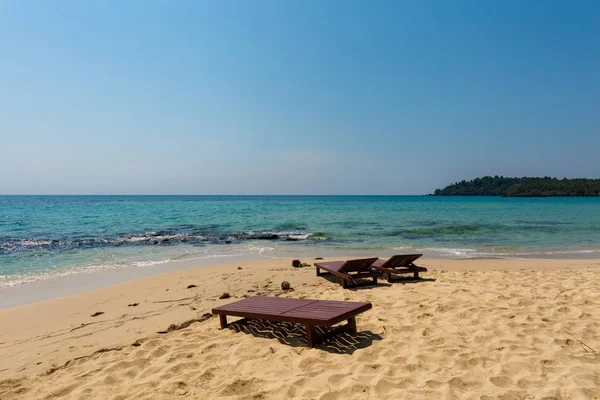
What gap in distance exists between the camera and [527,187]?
125938mm

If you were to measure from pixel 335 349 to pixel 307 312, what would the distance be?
718 mm

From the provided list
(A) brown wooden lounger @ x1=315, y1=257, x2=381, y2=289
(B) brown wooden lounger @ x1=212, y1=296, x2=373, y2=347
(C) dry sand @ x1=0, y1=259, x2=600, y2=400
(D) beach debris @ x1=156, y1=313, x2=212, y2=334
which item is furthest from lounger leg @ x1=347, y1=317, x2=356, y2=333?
(A) brown wooden lounger @ x1=315, y1=257, x2=381, y2=289

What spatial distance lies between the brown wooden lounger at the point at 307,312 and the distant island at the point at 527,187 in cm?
13889

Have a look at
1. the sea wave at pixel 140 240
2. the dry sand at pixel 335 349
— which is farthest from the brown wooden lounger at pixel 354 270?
the sea wave at pixel 140 240

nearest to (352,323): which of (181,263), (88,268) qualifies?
(181,263)

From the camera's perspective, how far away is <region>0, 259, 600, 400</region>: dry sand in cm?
388

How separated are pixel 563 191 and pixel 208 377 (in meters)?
142

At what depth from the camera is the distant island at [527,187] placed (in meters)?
114

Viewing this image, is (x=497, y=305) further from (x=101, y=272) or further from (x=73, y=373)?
(x=101, y=272)

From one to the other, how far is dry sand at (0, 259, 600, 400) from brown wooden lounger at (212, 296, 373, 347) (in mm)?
A: 229

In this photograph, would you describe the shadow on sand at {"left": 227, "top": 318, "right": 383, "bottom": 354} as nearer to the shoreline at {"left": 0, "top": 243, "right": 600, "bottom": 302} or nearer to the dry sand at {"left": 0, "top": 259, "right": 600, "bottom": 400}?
the dry sand at {"left": 0, "top": 259, "right": 600, "bottom": 400}

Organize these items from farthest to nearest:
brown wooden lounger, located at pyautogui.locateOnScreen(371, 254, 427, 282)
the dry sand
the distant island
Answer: the distant island
brown wooden lounger, located at pyautogui.locateOnScreen(371, 254, 427, 282)
the dry sand

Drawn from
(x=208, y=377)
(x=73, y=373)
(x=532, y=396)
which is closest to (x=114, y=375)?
(x=73, y=373)

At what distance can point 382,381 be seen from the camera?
154 inches
